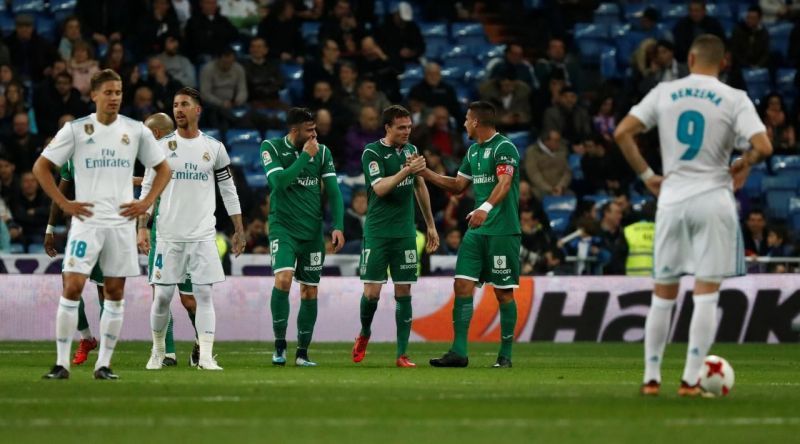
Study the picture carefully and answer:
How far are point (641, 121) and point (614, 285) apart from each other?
11.0m

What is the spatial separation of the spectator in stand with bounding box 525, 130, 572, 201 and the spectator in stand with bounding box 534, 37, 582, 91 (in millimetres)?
2179

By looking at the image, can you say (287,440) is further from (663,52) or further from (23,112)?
(663,52)

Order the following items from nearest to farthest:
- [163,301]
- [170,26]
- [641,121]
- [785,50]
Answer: [641,121] → [163,301] → [170,26] → [785,50]

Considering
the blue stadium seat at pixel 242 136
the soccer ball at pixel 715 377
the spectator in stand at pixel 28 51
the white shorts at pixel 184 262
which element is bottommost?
the soccer ball at pixel 715 377

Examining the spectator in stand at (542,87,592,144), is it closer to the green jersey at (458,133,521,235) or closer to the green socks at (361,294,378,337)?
the green jersey at (458,133,521,235)

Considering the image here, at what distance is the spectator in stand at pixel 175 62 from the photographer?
2542cm

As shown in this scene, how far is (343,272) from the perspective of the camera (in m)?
22.2

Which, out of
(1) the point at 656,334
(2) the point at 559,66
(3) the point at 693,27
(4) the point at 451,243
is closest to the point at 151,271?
(1) the point at 656,334

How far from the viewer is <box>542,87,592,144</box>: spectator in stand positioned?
26.4 m

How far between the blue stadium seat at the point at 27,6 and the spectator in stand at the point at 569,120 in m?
8.84

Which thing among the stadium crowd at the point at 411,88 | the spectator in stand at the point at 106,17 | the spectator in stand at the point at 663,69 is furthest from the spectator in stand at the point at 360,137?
the spectator in stand at the point at 663,69

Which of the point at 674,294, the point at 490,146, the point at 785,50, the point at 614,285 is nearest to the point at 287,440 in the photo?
the point at 674,294

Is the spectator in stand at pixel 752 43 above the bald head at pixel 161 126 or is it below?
above

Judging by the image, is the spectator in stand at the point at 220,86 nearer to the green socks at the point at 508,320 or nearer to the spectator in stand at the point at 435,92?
the spectator in stand at the point at 435,92
